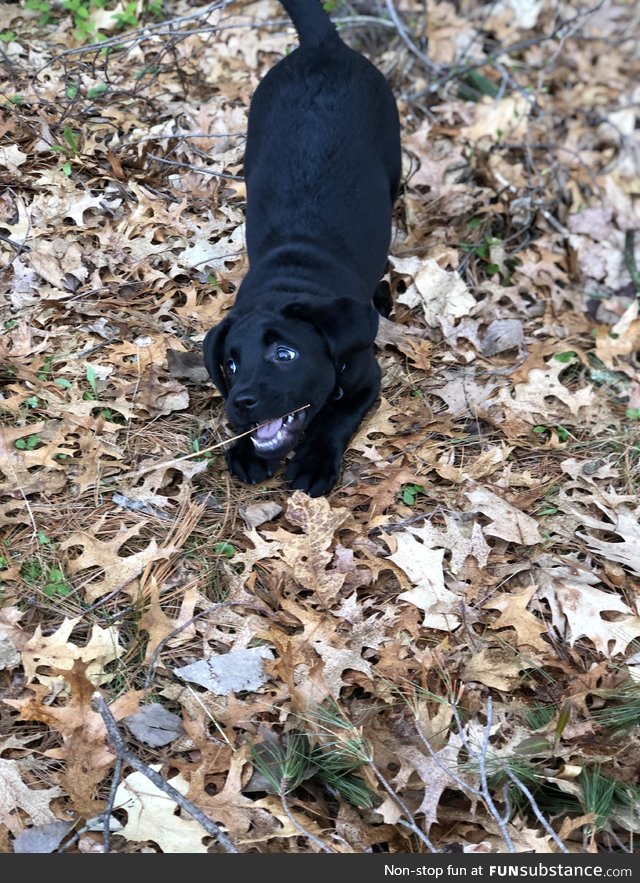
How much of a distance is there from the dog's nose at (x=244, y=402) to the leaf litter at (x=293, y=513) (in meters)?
0.53

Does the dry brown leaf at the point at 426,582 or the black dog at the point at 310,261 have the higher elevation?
the black dog at the point at 310,261

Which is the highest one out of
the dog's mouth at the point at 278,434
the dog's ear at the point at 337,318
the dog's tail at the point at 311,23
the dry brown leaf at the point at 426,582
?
the dog's tail at the point at 311,23

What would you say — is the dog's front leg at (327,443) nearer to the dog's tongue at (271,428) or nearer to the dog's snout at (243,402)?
the dog's tongue at (271,428)

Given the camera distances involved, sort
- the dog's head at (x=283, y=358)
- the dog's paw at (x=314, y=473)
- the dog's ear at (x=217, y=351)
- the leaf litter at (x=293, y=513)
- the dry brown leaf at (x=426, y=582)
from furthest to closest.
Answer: the dog's paw at (x=314, y=473), the dog's ear at (x=217, y=351), the dog's head at (x=283, y=358), the dry brown leaf at (x=426, y=582), the leaf litter at (x=293, y=513)

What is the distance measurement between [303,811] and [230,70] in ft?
17.3

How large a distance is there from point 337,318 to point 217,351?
53 centimetres

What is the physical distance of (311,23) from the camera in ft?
13.5

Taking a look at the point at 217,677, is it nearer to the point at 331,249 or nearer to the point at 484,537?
the point at 484,537

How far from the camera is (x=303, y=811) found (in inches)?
96.1

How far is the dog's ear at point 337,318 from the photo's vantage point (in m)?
3.21

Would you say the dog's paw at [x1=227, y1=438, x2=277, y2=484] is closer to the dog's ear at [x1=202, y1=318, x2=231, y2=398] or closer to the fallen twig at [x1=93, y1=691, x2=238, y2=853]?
the dog's ear at [x1=202, y1=318, x2=231, y2=398]

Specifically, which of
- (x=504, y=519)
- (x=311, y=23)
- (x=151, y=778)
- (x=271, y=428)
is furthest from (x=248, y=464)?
(x=311, y=23)

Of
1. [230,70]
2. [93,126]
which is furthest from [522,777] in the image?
[230,70]

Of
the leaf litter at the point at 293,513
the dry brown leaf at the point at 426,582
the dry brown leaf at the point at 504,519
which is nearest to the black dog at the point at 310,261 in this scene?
the leaf litter at the point at 293,513
